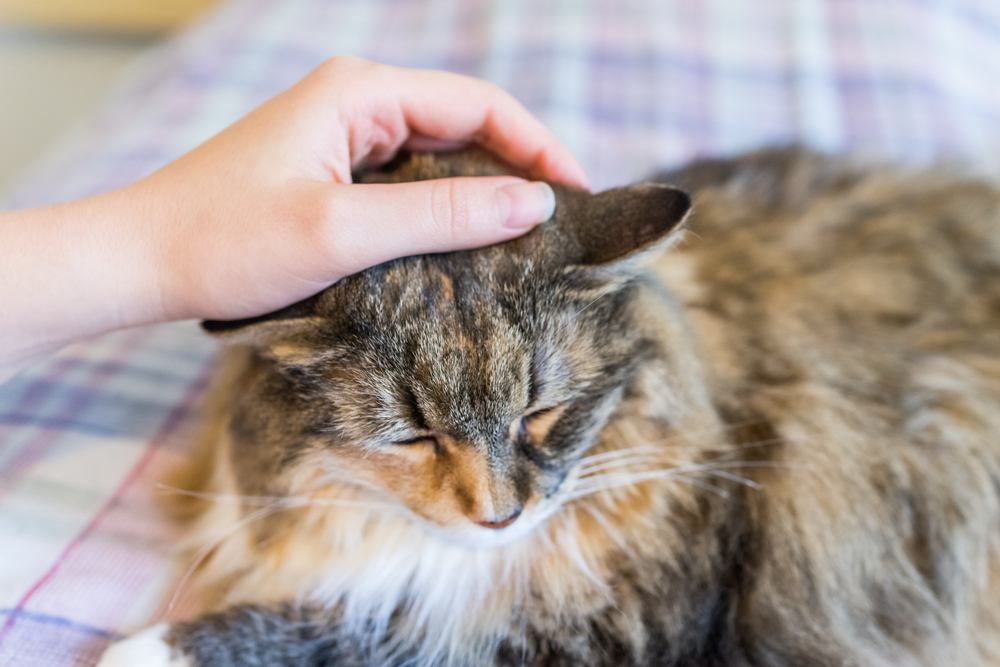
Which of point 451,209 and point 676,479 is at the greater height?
point 451,209

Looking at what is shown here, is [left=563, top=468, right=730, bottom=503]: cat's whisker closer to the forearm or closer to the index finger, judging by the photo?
the index finger

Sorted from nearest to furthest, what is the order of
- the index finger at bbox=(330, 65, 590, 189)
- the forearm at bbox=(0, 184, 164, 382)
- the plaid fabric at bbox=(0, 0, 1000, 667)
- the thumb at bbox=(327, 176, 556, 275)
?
the thumb at bbox=(327, 176, 556, 275), the forearm at bbox=(0, 184, 164, 382), the index finger at bbox=(330, 65, 590, 189), the plaid fabric at bbox=(0, 0, 1000, 667)

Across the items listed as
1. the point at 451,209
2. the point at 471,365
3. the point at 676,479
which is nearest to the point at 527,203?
the point at 451,209

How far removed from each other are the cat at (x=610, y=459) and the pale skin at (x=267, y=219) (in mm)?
52

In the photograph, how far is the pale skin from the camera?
3.22ft

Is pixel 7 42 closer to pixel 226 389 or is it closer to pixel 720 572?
pixel 226 389

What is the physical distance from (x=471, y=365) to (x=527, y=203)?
20 centimetres

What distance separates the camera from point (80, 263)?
110cm

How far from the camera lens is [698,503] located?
1163mm

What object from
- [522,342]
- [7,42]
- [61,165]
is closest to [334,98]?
[522,342]

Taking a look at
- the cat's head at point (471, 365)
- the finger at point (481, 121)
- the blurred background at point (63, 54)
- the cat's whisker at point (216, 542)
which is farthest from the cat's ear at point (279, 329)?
the blurred background at point (63, 54)

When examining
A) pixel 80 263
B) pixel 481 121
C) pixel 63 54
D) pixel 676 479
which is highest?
pixel 63 54

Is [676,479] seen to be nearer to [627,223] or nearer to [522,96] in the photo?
[627,223]

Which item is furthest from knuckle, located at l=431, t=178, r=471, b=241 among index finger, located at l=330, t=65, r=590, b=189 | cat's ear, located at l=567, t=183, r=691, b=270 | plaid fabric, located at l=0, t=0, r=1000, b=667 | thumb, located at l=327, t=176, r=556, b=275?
plaid fabric, located at l=0, t=0, r=1000, b=667
